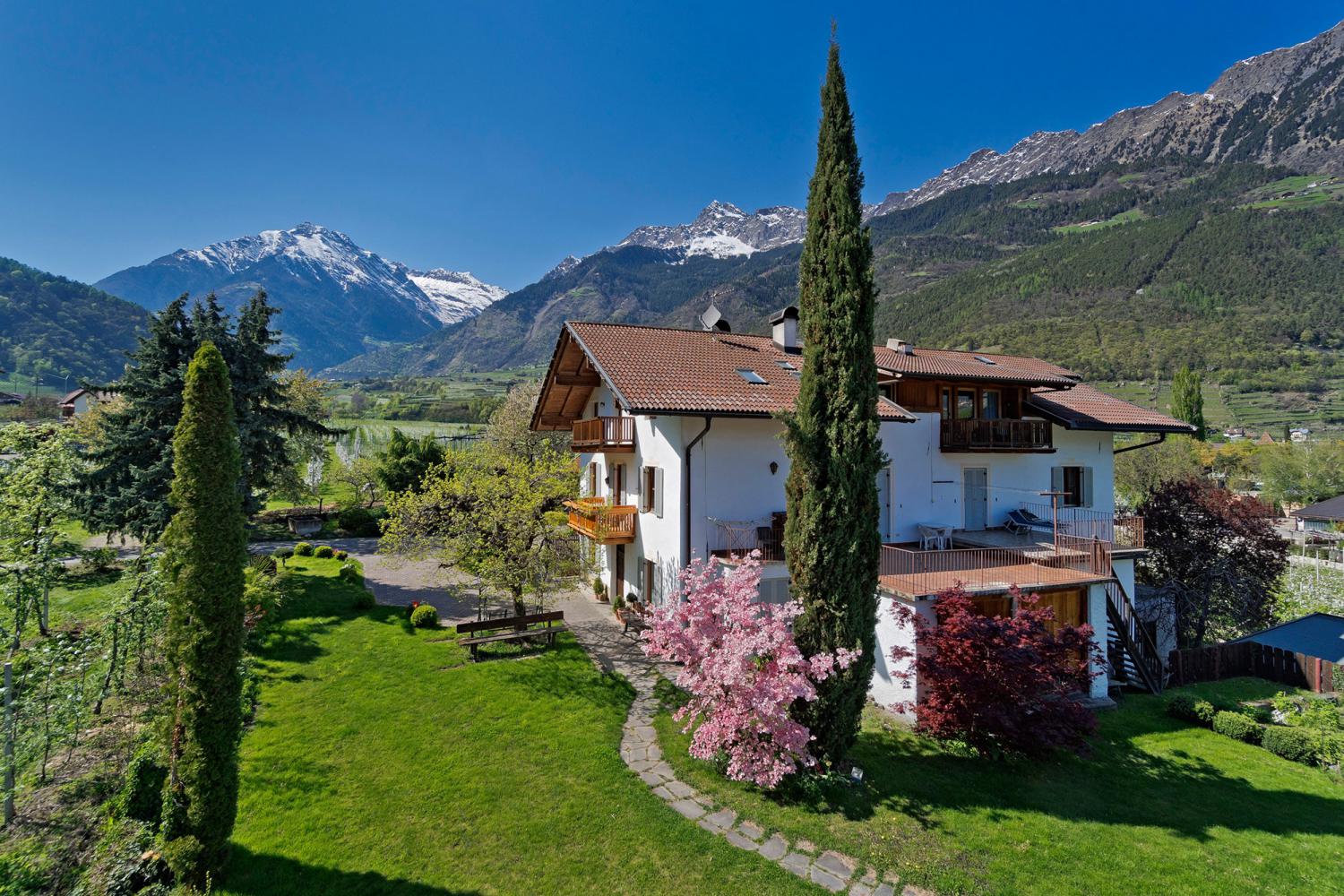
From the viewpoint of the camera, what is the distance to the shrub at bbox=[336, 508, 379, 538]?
3353 cm

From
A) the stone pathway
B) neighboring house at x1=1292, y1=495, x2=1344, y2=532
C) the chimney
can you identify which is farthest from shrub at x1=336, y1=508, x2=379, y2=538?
neighboring house at x1=1292, y1=495, x2=1344, y2=532

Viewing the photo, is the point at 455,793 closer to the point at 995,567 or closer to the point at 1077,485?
the point at 995,567

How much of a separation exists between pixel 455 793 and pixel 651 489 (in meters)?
9.20

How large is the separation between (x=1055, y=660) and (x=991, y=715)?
1.59 meters

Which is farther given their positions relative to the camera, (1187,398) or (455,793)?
(1187,398)

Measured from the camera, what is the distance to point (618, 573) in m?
18.8

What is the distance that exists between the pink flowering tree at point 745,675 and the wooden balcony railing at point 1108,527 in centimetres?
1007

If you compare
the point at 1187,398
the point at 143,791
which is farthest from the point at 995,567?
the point at 1187,398

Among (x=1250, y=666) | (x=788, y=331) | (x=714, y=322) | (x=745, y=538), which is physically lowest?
(x=1250, y=666)

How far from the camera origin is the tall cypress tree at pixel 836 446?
29.8 feet

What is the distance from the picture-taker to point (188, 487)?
6.36 metres

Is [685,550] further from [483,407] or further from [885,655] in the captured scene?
[483,407]

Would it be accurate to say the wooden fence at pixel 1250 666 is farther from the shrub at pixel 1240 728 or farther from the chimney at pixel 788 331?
the chimney at pixel 788 331

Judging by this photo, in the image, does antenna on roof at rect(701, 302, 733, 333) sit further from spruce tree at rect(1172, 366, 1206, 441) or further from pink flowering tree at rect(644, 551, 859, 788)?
spruce tree at rect(1172, 366, 1206, 441)
